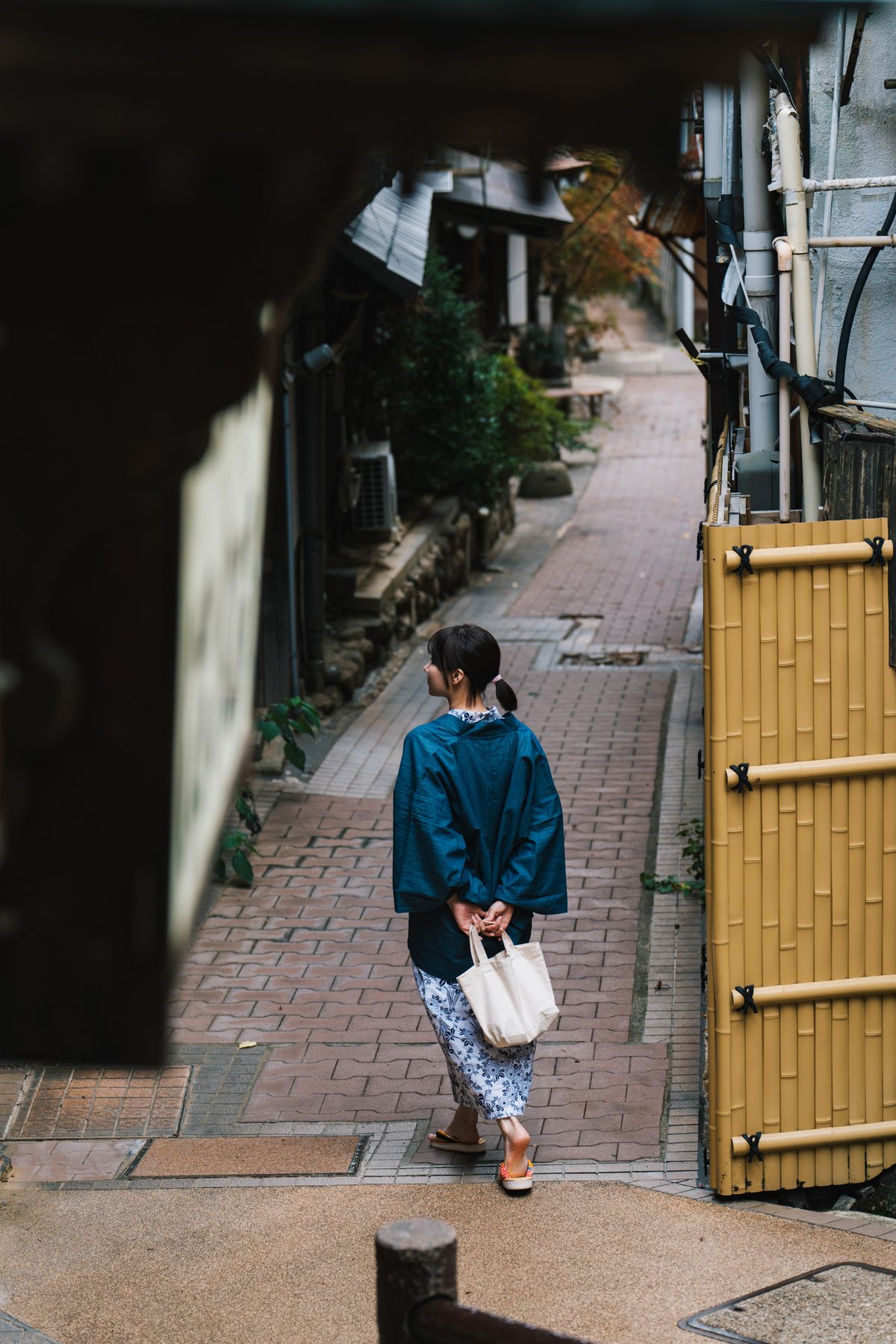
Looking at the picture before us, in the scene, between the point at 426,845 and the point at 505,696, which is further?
the point at 505,696

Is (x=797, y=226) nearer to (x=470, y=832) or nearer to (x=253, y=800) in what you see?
(x=470, y=832)

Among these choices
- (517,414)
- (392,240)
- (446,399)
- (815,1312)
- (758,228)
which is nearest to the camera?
(815,1312)

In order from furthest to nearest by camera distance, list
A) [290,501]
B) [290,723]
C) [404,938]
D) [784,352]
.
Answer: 1. [290,501]
2. [290,723]
3. [404,938]
4. [784,352]

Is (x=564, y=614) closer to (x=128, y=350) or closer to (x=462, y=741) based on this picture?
(x=462, y=741)

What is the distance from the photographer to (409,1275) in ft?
8.32

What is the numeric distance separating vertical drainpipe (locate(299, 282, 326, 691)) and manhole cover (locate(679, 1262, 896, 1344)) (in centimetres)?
754

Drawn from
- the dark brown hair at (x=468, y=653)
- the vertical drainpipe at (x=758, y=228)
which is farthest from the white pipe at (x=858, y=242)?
the dark brown hair at (x=468, y=653)

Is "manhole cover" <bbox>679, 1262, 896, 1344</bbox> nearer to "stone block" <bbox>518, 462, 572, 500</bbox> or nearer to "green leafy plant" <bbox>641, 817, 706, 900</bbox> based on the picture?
"green leafy plant" <bbox>641, 817, 706, 900</bbox>

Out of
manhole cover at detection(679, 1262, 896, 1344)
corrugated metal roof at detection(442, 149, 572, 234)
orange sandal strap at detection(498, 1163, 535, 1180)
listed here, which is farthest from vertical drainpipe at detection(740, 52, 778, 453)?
corrugated metal roof at detection(442, 149, 572, 234)

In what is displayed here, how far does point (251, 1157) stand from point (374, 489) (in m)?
9.59

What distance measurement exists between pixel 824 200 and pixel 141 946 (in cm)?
565

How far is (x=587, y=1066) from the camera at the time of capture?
5848 mm

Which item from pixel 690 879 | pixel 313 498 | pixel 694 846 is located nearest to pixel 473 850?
pixel 690 879

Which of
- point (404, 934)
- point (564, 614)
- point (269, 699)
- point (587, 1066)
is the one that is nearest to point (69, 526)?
point (587, 1066)
